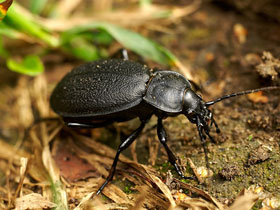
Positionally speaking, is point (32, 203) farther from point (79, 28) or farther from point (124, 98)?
point (79, 28)

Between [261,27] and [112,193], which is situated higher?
[261,27]

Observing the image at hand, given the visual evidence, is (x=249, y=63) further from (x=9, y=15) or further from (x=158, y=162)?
(x=9, y=15)

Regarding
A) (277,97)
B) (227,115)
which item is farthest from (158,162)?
(277,97)

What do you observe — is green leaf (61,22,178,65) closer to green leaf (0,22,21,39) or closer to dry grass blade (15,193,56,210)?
green leaf (0,22,21,39)

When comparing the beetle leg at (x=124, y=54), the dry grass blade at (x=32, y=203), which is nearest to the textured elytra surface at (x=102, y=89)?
the beetle leg at (x=124, y=54)

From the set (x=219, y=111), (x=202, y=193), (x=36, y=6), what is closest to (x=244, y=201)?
(x=202, y=193)
